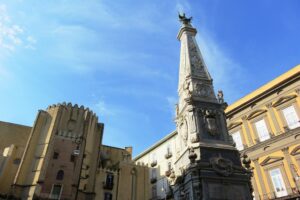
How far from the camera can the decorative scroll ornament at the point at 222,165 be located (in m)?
8.31

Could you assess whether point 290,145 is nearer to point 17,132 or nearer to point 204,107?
point 204,107

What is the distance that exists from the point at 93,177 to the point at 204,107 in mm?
24912

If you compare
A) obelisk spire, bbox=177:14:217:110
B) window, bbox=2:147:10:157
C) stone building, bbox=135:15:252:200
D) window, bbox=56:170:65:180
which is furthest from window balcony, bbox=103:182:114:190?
obelisk spire, bbox=177:14:217:110

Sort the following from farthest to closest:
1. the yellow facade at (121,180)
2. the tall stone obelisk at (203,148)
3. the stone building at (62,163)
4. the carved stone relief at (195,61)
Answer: the yellow facade at (121,180) → the stone building at (62,163) → the carved stone relief at (195,61) → the tall stone obelisk at (203,148)

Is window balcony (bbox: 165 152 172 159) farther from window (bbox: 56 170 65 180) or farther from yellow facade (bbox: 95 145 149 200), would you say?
window (bbox: 56 170 65 180)

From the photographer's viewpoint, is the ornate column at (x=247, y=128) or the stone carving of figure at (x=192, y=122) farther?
the ornate column at (x=247, y=128)

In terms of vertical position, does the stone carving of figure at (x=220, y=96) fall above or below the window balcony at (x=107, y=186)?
below

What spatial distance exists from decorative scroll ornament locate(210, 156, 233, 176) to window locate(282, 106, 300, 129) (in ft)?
45.5

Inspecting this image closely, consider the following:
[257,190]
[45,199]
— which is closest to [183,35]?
[257,190]

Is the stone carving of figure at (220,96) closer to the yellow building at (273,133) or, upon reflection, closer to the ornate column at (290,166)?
the yellow building at (273,133)

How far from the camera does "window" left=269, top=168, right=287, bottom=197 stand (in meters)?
18.6

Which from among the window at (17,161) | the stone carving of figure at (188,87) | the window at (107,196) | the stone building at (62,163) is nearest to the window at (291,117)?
the stone carving of figure at (188,87)

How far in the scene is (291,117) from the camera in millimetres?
20141

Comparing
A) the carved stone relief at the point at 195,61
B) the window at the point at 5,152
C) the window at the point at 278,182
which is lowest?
the window at the point at 278,182
